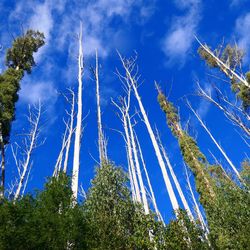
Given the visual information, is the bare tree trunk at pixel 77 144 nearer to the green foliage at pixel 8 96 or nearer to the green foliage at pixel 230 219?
the green foliage at pixel 8 96

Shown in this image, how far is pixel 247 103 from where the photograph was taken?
23922 millimetres

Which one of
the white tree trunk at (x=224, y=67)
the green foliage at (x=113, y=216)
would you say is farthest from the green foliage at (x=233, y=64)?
the green foliage at (x=113, y=216)

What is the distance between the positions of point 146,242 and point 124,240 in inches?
58.2

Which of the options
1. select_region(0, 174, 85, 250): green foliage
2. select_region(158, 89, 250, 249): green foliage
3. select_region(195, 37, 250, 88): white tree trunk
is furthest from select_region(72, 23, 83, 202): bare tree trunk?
select_region(195, 37, 250, 88): white tree trunk

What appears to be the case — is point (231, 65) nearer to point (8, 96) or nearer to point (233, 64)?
point (233, 64)

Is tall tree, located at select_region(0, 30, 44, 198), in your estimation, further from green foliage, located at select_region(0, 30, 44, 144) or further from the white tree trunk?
the white tree trunk

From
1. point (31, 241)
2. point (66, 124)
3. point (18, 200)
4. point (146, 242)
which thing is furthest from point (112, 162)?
point (31, 241)

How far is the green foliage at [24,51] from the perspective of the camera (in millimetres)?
23078

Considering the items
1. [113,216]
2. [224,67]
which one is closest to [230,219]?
[113,216]

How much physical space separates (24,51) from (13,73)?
272 cm

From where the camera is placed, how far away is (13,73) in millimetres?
21531

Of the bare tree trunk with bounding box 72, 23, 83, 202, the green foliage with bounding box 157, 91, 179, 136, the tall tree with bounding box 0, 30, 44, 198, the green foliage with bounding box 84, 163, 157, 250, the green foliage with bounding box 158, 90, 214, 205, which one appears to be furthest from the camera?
the green foliage with bounding box 157, 91, 179, 136

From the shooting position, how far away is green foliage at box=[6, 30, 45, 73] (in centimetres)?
2308

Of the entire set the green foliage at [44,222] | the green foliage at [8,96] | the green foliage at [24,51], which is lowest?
the green foliage at [44,222]
